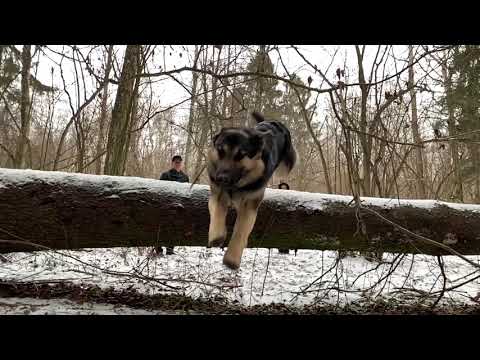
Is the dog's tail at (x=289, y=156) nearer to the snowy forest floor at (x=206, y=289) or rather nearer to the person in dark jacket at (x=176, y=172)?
the snowy forest floor at (x=206, y=289)

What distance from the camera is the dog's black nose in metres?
2.84

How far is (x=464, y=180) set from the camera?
10156 millimetres

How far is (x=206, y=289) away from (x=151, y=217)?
156 cm

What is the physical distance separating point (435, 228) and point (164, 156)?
292 inches

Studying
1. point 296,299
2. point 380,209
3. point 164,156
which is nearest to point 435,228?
point 380,209

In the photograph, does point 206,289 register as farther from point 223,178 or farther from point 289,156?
point 223,178

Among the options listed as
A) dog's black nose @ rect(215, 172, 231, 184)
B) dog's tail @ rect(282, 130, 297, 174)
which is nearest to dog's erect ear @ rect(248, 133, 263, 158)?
dog's black nose @ rect(215, 172, 231, 184)

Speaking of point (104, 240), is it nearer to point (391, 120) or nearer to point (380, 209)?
point (380, 209)

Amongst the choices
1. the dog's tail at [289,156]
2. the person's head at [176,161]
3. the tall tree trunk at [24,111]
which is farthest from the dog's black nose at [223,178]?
the tall tree trunk at [24,111]

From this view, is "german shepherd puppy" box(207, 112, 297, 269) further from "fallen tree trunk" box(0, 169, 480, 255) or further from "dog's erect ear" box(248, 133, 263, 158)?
"fallen tree trunk" box(0, 169, 480, 255)

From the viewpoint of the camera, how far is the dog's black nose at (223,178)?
112 inches

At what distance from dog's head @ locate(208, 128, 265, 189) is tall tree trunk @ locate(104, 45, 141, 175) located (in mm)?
3972

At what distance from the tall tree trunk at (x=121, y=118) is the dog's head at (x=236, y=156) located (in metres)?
3.97

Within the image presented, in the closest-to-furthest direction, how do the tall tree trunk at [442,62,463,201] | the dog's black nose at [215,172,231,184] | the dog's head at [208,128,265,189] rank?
the dog's black nose at [215,172,231,184] < the dog's head at [208,128,265,189] < the tall tree trunk at [442,62,463,201]
